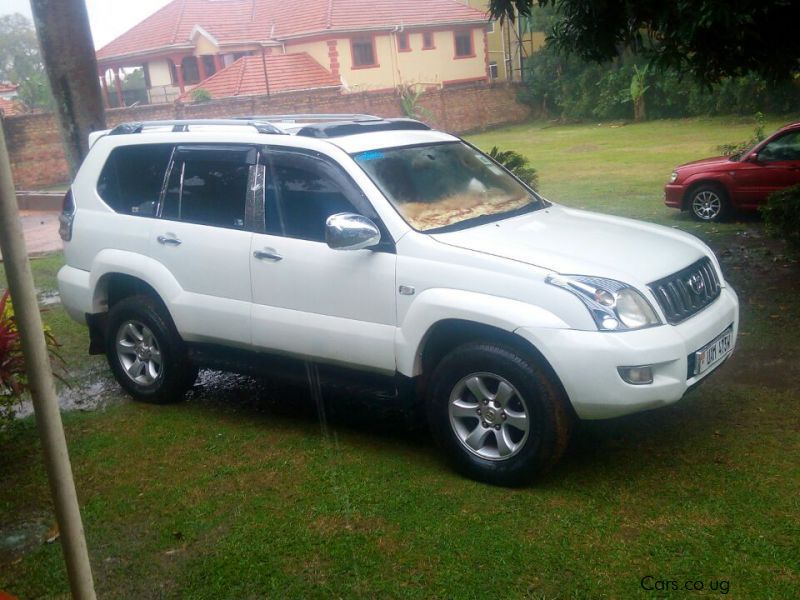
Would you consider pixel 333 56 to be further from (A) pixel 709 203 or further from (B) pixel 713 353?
(B) pixel 713 353

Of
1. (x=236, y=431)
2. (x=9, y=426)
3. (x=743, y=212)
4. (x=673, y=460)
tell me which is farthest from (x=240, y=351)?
(x=743, y=212)

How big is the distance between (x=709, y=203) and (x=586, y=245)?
9.35 m

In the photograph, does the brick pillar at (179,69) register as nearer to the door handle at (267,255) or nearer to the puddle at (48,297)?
the puddle at (48,297)

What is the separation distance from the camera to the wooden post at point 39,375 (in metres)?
2.47

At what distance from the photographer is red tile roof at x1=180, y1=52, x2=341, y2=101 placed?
31.2 m

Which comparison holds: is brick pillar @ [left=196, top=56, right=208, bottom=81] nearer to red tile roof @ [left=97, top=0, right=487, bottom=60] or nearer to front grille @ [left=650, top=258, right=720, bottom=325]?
red tile roof @ [left=97, top=0, right=487, bottom=60]

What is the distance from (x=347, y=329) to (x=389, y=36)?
33.4 metres

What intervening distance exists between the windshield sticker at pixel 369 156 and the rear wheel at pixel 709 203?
30.5 ft

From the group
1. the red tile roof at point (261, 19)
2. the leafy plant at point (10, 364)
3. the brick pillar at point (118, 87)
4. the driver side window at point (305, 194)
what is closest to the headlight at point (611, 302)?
the driver side window at point (305, 194)

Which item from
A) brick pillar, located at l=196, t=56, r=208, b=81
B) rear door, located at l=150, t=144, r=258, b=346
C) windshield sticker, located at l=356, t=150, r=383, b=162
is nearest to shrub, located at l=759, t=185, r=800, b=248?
windshield sticker, located at l=356, t=150, r=383, b=162

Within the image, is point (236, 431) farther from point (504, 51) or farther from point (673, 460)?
point (504, 51)

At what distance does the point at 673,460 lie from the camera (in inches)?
195

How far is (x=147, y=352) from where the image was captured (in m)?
6.42

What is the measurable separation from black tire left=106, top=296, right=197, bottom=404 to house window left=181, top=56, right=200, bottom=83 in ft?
109
